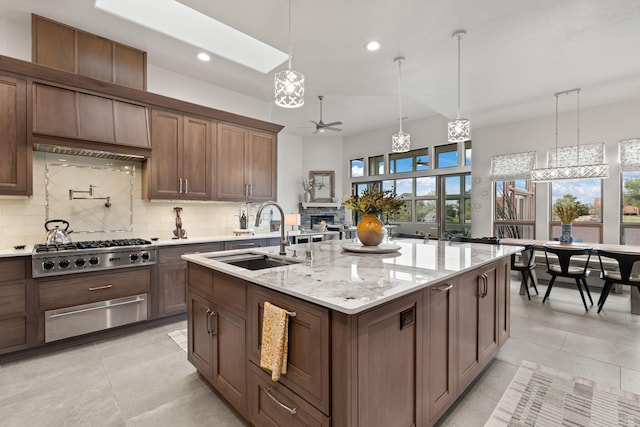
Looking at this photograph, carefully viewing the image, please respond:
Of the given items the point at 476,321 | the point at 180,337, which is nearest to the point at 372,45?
the point at 476,321

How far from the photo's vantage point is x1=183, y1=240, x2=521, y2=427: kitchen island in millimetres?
1176

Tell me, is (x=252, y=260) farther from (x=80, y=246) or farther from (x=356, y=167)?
(x=356, y=167)

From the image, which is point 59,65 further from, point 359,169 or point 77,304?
point 359,169

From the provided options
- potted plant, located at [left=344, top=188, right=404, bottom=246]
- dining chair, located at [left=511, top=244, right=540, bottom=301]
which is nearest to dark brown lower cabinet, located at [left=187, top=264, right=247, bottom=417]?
potted plant, located at [left=344, top=188, right=404, bottom=246]

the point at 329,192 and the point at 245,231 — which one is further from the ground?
the point at 329,192

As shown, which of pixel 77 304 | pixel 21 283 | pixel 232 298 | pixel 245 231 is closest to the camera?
pixel 232 298

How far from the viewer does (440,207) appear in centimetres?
724

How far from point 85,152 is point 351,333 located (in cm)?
360

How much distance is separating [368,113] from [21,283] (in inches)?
246

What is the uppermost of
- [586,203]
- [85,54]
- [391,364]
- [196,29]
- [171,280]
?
[196,29]

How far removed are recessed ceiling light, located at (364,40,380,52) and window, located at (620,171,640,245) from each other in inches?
195

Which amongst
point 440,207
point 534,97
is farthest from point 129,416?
point 440,207

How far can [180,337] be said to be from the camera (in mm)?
3064

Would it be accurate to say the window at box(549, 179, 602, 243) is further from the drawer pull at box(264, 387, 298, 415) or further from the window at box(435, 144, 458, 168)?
the drawer pull at box(264, 387, 298, 415)
